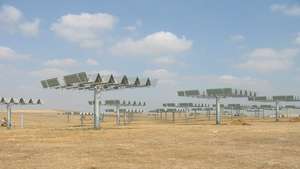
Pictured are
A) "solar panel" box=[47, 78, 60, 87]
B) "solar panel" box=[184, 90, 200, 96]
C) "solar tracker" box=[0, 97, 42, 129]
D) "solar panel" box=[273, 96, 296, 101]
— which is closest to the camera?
"solar panel" box=[47, 78, 60, 87]

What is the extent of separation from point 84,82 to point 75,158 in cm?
2375

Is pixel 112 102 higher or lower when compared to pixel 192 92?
lower

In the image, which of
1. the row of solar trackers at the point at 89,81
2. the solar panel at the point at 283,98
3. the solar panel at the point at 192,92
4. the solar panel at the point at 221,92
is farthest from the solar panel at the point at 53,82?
the solar panel at the point at 283,98

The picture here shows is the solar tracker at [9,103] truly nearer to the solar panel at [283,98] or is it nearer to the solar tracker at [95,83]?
the solar tracker at [95,83]

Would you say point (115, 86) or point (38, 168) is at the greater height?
point (115, 86)

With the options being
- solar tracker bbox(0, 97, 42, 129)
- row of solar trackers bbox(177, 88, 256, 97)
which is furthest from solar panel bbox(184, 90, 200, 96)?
solar tracker bbox(0, 97, 42, 129)

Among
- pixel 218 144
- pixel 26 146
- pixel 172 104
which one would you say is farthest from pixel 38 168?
pixel 172 104

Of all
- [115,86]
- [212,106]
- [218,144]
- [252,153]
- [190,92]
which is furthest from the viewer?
[212,106]

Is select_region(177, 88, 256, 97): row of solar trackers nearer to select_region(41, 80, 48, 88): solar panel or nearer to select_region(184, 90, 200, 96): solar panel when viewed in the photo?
select_region(184, 90, 200, 96): solar panel

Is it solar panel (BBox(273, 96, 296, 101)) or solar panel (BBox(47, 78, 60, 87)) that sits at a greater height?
solar panel (BBox(47, 78, 60, 87))

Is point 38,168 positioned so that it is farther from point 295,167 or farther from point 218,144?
point 218,144

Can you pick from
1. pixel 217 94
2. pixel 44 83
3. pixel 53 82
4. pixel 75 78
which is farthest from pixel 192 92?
pixel 75 78

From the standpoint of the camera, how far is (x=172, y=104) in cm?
10381

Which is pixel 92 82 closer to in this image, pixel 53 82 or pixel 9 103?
pixel 53 82
